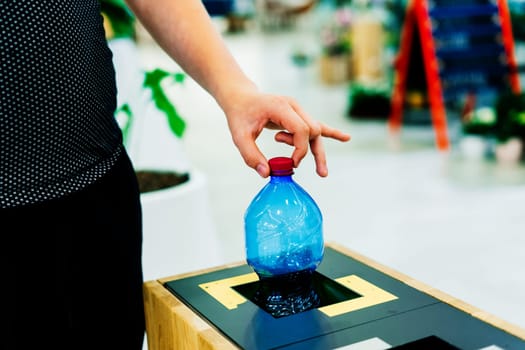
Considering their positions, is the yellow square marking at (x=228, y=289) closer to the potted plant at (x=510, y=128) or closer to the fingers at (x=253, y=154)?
the fingers at (x=253, y=154)

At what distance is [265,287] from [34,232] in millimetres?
386

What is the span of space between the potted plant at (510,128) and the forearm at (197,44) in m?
3.21

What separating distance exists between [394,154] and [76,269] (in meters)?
3.69

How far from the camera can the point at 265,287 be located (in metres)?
1.13

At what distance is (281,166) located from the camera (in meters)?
1.06

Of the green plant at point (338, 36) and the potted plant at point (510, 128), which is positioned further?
the green plant at point (338, 36)

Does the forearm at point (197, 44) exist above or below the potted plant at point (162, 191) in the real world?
above

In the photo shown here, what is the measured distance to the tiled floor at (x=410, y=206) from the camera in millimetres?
2629

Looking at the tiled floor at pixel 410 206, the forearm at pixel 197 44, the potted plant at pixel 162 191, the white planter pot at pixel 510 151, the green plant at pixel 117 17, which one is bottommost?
the tiled floor at pixel 410 206

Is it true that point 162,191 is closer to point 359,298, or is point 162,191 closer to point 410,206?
point 359,298

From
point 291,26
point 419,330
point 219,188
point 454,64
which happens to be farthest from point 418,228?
point 291,26

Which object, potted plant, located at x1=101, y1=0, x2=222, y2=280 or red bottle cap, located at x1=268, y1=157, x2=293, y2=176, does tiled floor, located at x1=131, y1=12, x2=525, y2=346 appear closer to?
potted plant, located at x1=101, y1=0, x2=222, y2=280

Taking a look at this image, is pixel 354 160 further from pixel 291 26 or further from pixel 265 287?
pixel 291 26

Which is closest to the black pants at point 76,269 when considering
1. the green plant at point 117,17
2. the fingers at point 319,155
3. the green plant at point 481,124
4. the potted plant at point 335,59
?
the fingers at point 319,155
